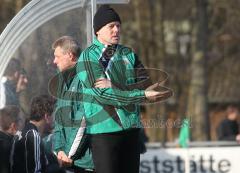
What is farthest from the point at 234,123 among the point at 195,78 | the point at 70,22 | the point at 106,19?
the point at 106,19

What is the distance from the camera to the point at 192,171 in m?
15.6

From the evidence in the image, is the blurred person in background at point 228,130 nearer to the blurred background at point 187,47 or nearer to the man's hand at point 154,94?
the blurred background at point 187,47

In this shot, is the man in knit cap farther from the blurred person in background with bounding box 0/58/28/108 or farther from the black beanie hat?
the blurred person in background with bounding box 0/58/28/108

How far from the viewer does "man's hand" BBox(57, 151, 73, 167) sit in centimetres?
769

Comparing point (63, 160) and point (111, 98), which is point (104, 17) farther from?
point (63, 160)

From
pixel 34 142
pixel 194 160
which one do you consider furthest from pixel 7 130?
pixel 194 160

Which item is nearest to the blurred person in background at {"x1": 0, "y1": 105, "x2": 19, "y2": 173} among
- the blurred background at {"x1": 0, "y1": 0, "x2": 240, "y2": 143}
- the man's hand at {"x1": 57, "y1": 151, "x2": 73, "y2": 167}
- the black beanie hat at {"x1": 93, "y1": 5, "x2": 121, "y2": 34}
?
the man's hand at {"x1": 57, "y1": 151, "x2": 73, "y2": 167}

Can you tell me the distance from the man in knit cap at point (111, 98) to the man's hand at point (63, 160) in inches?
Result: 24.8

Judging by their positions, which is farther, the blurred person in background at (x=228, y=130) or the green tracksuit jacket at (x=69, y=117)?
the blurred person in background at (x=228, y=130)

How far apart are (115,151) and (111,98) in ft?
1.28

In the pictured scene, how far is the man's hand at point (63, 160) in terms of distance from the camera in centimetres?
769

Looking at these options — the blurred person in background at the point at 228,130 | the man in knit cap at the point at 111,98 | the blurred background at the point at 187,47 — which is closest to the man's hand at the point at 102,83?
the man in knit cap at the point at 111,98

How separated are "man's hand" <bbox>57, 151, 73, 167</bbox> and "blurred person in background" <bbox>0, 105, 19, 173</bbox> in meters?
0.61

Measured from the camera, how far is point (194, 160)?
15.8m
